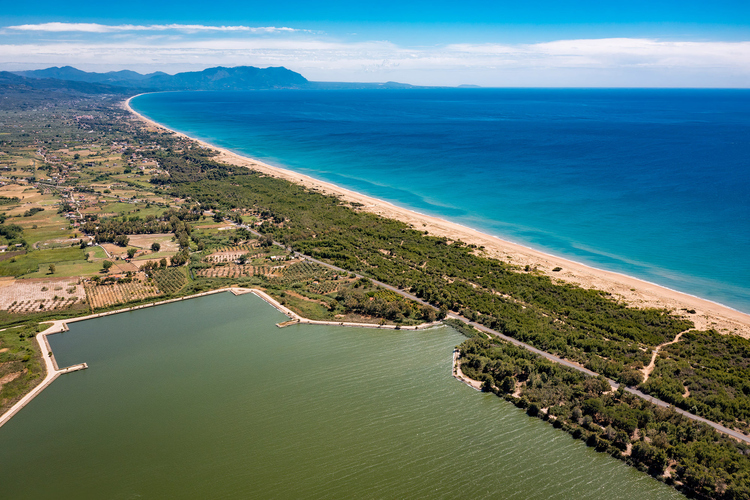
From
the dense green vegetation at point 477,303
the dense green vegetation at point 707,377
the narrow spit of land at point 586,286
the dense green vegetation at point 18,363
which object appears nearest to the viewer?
the dense green vegetation at point 477,303

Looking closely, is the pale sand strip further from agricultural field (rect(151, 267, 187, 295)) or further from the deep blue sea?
the deep blue sea

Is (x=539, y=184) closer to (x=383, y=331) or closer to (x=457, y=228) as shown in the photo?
(x=457, y=228)

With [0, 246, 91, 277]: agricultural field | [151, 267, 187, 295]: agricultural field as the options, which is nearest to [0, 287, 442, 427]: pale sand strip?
[151, 267, 187, 295]: agricultural field

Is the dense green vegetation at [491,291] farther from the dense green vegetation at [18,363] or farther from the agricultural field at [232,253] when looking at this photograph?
the dense green vegetation at [18,363]

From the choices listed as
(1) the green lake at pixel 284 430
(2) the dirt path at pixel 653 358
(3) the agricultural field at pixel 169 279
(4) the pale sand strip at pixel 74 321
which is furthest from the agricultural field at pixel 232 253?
(2) the dirt path at pixel 653 358

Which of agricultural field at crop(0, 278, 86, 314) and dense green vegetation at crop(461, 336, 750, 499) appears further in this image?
agricultural field at crop(0, 278, 86, 314)

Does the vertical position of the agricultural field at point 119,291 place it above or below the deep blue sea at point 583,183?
below
